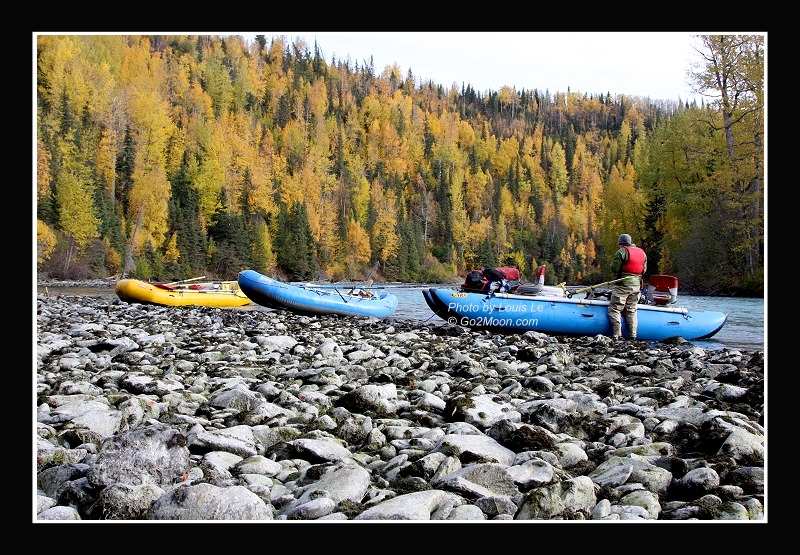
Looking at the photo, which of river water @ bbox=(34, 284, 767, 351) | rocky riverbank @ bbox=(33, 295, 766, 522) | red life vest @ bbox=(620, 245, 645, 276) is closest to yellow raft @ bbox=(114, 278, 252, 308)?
river water @ bbox=(34, 284, 767, 351)

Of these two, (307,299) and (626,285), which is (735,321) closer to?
(626,285)

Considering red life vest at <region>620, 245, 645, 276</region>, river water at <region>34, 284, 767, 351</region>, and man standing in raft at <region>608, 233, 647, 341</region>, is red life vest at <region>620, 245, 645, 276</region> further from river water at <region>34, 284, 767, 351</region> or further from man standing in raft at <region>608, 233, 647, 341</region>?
river water at <region>34, 284, 767, 351</region>

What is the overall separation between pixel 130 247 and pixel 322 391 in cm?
3092

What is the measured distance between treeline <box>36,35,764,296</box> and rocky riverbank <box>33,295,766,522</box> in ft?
7.68

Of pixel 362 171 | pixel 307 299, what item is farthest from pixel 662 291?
pixel 362 171

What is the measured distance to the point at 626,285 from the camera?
37.2 ft

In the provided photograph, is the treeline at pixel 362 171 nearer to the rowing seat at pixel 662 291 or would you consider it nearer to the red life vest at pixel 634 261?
the rowing seat at pixel 662 291

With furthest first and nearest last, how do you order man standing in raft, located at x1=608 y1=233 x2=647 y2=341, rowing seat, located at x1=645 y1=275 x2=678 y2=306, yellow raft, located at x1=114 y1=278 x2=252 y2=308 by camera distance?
yellow raft, located at x1=114 y1=278 x2=252 y2=308 → rowing seat, located at x1=645 y1=275 x2=678 y2=306 → man standing in raft, located at x1=608 y1=233 x2=647 y2=341

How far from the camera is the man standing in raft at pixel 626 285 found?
10797 mm

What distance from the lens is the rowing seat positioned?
12148mm

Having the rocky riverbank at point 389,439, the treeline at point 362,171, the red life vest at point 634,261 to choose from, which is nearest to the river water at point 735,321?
the treeline at point 362,171

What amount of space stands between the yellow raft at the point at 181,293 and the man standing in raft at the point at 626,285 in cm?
1107

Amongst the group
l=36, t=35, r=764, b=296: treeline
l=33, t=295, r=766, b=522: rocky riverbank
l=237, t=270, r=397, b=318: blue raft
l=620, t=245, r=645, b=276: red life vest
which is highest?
l=36, t=35, r=764, b=296: treeline

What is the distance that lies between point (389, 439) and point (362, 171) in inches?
2382
